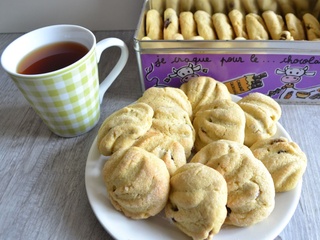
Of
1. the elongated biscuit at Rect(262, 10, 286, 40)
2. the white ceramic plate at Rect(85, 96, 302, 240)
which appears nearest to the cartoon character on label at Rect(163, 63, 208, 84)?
the elongated biscuit at Rect(262, 10, 286, 40)

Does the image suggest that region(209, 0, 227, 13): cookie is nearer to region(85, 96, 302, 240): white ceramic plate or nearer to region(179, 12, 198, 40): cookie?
region(179, 12, 198, 40): cookie

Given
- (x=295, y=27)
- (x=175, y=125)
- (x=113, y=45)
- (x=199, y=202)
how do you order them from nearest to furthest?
(x=199, y=202)
(x=175, y=125)
(x=113, y=45)
(x=295, y=27)

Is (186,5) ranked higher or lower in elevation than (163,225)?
higher

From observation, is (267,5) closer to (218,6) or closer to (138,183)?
(218,6)

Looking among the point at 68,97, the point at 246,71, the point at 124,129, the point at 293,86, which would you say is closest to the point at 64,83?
the point at 68,97

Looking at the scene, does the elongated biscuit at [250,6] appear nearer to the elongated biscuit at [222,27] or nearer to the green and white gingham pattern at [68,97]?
the elongated biscuit at [222,27]

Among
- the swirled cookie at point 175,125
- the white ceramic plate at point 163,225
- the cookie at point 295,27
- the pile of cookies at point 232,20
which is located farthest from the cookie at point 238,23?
the white ceramic plate at point 163,225

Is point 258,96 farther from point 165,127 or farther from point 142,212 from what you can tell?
point 142,212
